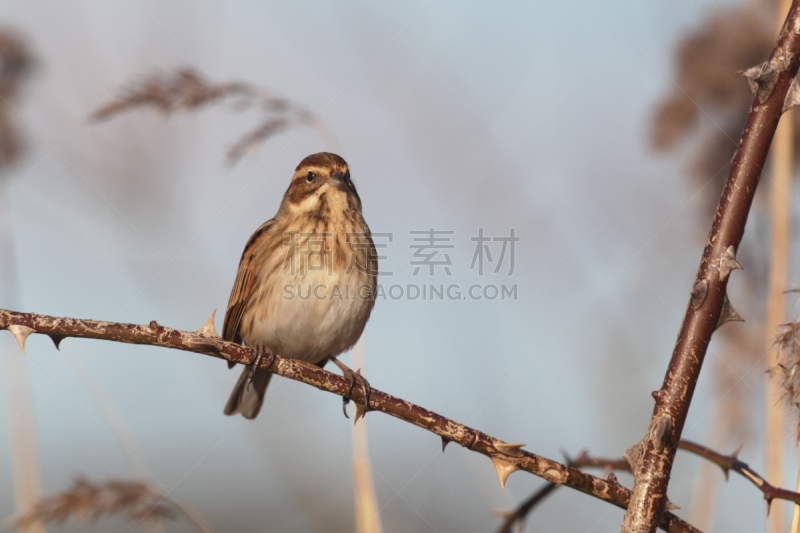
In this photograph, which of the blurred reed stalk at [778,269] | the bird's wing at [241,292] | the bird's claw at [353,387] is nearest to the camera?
the bird's claw at [353,387]

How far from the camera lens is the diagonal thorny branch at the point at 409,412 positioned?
143 centimetres

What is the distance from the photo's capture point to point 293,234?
4.37m

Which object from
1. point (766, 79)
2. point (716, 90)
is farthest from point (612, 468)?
point (716, 90)

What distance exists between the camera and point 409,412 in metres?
1.60

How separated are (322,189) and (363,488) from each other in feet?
7.17

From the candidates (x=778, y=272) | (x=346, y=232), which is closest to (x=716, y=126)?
(x=778, y=272)

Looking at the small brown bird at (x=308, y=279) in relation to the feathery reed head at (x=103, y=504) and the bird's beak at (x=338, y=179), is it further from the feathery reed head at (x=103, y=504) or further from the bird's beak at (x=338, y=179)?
the feathery reed head at (x=103, y=504)

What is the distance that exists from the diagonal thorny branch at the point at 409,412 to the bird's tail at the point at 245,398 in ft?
9.33

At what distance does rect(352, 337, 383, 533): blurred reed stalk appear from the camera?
9.11 ft

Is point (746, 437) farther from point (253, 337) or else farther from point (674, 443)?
point (253, 337)

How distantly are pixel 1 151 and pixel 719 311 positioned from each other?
363 centimetres

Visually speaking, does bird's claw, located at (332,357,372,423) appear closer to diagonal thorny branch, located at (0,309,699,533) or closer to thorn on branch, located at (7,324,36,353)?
diagonal thorny branch, located at (0,309,699,533)

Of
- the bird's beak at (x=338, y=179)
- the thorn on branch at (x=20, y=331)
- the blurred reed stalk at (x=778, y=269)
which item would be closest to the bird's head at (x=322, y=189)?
the bird's beak at (x=338, y=179)

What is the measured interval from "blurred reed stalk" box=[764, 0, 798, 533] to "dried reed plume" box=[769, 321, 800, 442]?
0.99 meters
